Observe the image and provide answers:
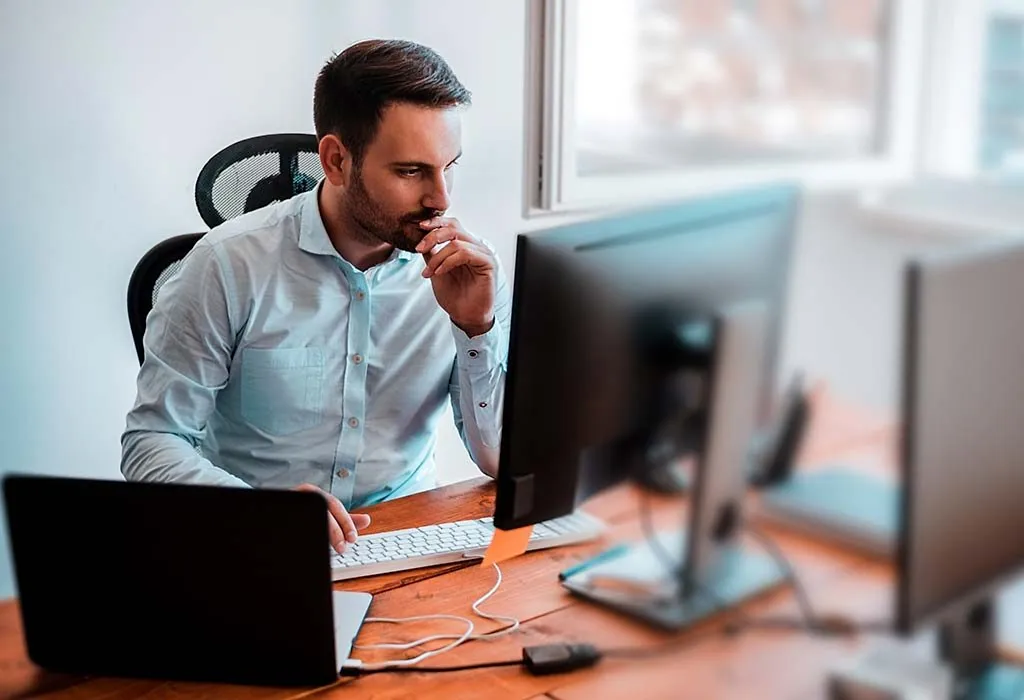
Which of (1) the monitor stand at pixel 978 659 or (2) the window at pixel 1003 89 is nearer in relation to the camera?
(1) the monitor stand at pixel 978 659

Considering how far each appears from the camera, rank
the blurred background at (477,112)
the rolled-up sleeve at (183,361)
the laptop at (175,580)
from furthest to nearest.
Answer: the rolled-up sleeve at (183,361), the blurred background at (477,112), the laptop at (175,580)

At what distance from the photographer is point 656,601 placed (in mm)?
802

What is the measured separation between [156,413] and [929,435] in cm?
100

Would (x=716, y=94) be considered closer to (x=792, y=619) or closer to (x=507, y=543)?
(x=507, y=543)

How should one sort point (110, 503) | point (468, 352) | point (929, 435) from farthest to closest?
point (468, 352), point (110, 503), point (929, 435)

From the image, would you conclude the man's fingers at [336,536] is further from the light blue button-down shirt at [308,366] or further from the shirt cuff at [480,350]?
the shirt cuff at [480,350]

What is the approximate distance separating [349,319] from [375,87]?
33 centimetres

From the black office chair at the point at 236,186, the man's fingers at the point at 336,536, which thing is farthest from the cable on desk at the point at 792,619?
the black office chair at the point at 236,186

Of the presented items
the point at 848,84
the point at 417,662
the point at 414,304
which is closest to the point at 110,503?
the point at 417,662

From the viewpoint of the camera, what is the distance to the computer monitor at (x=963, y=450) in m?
0.70

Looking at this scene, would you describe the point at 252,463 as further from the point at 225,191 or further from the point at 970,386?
the point at 970,386

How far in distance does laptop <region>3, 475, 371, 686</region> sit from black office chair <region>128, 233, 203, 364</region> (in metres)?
0.52

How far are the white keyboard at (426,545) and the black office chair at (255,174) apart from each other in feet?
1.93

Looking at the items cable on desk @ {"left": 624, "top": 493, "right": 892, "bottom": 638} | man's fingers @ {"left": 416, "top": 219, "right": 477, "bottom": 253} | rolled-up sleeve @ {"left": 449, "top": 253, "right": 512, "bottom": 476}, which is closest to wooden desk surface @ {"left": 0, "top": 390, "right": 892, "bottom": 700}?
cable on desk @ {"left": 624, "top": 493, "right": 892, "bottom": 638}
